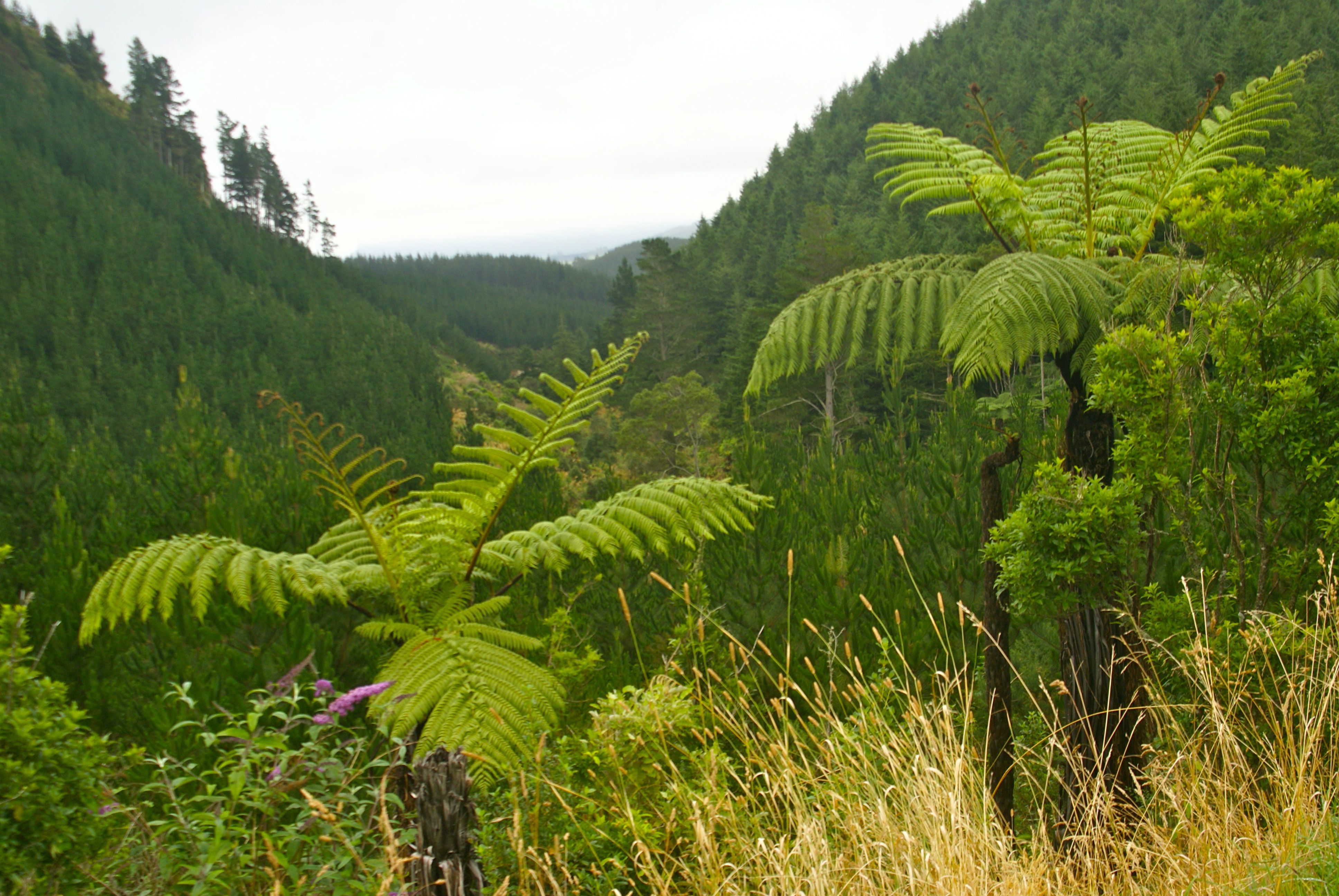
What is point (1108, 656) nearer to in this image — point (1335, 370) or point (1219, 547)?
point (1219, 547)

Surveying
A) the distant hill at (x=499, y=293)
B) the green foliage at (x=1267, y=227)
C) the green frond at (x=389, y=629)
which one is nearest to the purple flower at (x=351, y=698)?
the green frond at (x=389, y=629)

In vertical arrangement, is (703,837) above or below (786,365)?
below

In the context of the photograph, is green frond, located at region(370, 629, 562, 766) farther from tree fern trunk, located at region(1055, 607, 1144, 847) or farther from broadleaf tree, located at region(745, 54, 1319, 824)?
tree fern trunk, located at region(1055, 607, 1144, 847)

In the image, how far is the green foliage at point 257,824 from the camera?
156 cm

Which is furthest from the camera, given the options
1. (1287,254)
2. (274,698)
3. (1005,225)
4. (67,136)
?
(67,136)

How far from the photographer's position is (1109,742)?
6.86 ft

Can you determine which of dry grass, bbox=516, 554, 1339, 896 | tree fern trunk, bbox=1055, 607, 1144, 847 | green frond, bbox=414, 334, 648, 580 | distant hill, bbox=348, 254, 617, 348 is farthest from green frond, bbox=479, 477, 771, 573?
distant hill, bbox=348, 254, 617, 348

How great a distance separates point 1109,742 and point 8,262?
73.6m

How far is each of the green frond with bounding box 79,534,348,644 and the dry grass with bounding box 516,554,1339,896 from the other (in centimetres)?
112

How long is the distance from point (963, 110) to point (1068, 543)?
60.4 feet

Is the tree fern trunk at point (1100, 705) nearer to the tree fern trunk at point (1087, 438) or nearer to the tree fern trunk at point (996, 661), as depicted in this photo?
the tree fern trunk at point (996, 661)

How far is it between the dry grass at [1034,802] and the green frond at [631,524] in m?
0.57

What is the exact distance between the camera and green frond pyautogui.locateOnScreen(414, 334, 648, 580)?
258 centimetres

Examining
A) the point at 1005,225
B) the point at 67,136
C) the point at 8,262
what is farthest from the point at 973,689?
the point at 67,136
